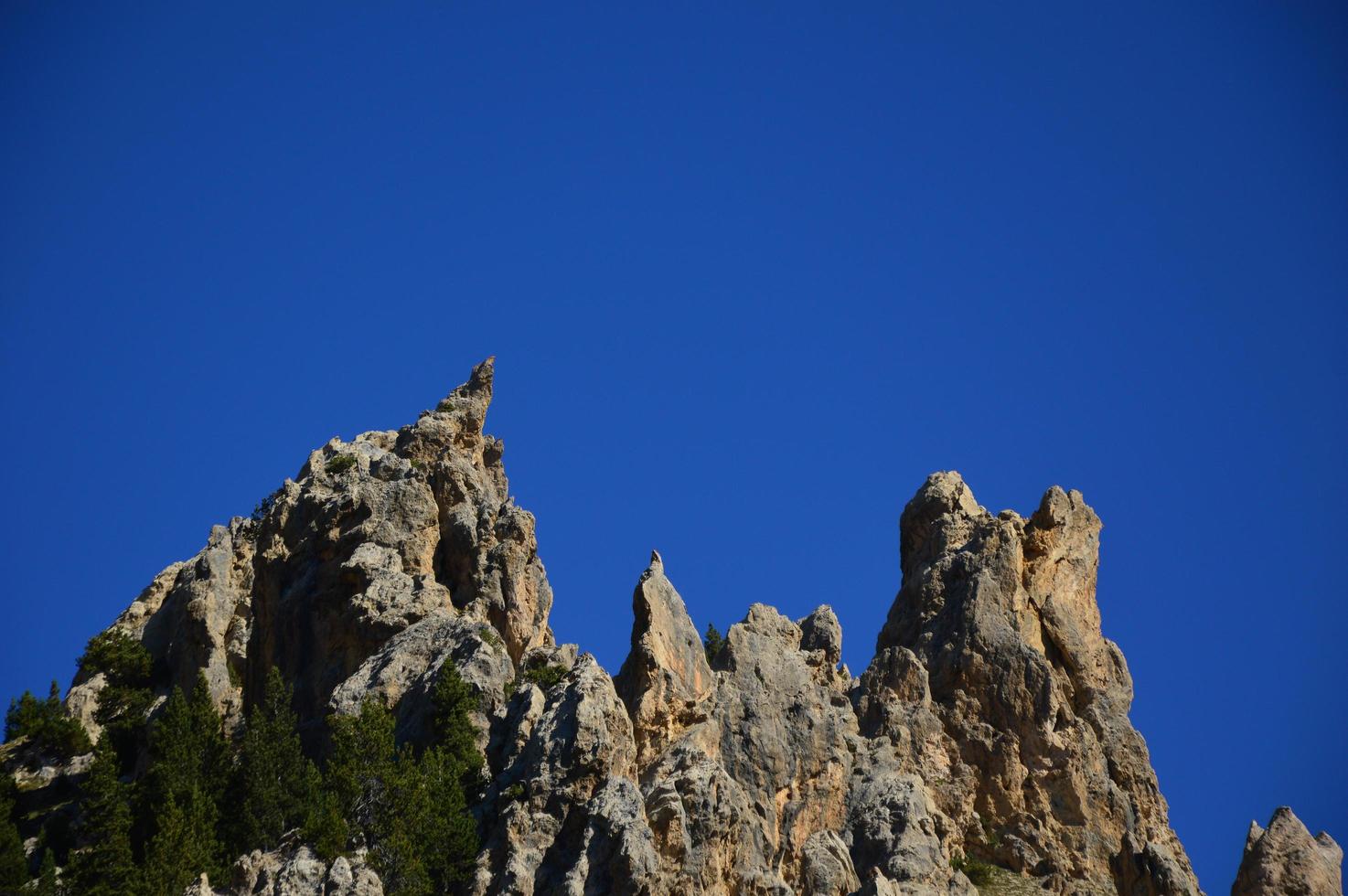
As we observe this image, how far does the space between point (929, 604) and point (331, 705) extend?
114 ft

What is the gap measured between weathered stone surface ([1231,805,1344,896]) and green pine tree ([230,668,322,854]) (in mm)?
46366

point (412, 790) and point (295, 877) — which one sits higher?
point (412, 790)

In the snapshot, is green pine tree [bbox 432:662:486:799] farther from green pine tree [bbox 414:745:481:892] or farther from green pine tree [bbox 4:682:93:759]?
green pine tree [bbox 4:682:93:759]

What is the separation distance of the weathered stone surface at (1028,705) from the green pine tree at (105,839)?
39024 millimetres

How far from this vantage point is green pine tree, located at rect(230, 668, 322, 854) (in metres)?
105

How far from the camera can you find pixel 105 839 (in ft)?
347

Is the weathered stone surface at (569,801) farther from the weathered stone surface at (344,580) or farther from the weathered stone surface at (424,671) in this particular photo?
the weathered stone surface at (344,580)

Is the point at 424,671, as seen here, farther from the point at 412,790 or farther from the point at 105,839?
the point at 105,839

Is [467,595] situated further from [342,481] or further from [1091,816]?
[1091,816]

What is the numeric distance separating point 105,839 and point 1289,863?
57934 mm

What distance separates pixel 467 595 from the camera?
12650 cm

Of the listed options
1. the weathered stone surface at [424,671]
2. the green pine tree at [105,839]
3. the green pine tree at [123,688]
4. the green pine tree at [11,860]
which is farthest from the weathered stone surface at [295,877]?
the green pine tree at [123,688]

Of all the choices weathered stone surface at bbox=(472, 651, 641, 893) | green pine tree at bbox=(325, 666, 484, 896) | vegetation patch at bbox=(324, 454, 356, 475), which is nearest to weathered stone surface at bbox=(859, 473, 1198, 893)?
weathered stone surface at bbox=(472, 651, 641, 893)

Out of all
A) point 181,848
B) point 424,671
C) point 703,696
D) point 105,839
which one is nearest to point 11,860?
point 105,839
